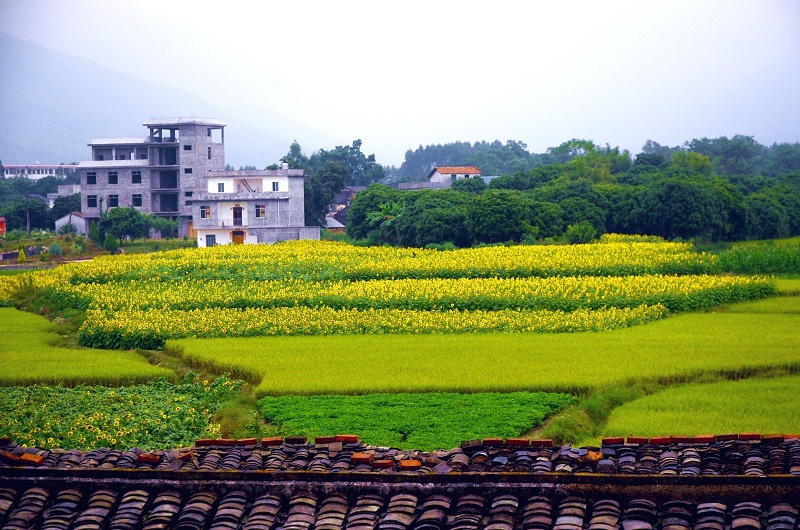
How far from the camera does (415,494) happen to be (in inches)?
289

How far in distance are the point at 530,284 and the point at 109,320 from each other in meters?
12.0

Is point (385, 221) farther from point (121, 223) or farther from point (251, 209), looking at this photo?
point (121, 223)

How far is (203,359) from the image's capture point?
20.5m

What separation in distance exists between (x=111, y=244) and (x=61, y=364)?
99.9ft

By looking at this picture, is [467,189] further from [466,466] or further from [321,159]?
[466,466]

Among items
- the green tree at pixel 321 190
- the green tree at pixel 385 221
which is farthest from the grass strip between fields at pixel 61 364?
the green tree at pixel 321 190

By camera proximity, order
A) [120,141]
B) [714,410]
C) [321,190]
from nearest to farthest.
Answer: [714,410], [321,190], [120,141]

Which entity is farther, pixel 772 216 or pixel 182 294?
pixel 772 216

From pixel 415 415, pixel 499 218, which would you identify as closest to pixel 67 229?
pixel 499 218

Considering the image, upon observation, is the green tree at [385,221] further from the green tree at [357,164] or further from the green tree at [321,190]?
the green tree at [357,164]

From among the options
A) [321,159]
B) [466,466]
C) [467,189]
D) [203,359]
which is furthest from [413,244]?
[321,159]

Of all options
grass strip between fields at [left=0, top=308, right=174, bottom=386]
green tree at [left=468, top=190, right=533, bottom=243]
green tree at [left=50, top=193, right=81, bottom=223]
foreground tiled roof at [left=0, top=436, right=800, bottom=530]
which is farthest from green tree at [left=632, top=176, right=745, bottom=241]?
foreground tiled roof at [left=0, top=436, right=800, bottom=530]

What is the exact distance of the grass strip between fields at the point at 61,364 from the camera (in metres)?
19.2

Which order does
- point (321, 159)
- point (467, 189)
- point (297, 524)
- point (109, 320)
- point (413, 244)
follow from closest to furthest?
point (297, 524) < point (109, 320) < point (413, 244) < point (467, 189) < point (321, 159)
